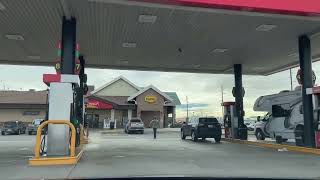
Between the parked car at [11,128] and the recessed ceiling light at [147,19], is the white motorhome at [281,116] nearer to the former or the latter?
the recessed ceiling light at [147,19]

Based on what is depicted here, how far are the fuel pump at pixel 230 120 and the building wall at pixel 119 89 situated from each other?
118 ft

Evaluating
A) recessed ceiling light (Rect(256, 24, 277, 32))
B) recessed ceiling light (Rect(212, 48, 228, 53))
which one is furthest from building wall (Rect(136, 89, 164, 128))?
recessed ceiling light (Rect(256, 24, 277, 32))

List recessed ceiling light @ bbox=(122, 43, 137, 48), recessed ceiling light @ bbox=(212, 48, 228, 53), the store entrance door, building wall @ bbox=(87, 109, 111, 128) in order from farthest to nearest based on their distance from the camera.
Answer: the store entrance door < building wall @ bbox=(87, 109, 111, 128) < recessed ceiling light @ bbox=(212, 48, 228, 53) < recessed ceiling light @ bbox=(122, 43, 137, 48)

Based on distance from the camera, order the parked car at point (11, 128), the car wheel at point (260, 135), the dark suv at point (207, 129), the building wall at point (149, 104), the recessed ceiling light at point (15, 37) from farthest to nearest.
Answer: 1. the building wall at point (149, 104)
2. the parked car at point (11, 128)
3. the car wheel at point (260, 135)
4. the dark suv at point (207, 129)
5. the recessed ceiling light at point (15, 37)

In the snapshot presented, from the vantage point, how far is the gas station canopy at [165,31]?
45.8 feet

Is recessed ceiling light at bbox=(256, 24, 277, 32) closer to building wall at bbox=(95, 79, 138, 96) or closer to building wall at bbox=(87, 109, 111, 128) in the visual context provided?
building wall at bbox=(87, 109, 111, 128)

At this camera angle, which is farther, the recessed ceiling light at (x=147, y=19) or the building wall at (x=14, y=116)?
the building wall at (x=14, y=116)

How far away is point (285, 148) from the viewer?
2014cm

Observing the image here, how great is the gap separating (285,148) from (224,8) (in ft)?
30.7

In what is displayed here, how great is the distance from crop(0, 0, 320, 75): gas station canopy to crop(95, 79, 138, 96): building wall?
35276mm

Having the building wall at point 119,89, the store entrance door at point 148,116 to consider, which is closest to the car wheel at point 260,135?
the store entrance door at point 148,116

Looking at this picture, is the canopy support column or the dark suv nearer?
the canopy support column

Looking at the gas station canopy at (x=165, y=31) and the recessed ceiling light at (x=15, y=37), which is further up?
the recessed ceiling light at (x=15, y=37)

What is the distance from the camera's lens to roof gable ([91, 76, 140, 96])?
2505 inches
